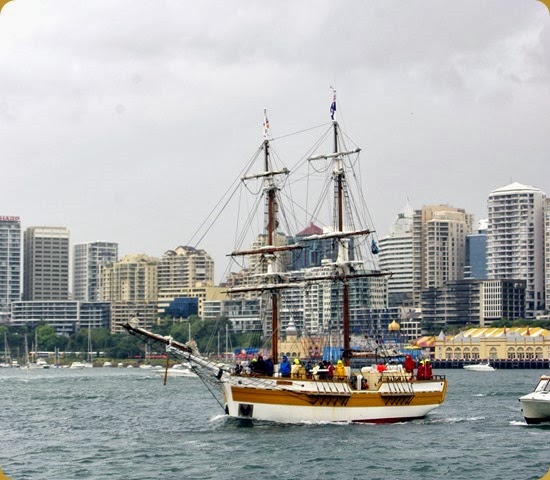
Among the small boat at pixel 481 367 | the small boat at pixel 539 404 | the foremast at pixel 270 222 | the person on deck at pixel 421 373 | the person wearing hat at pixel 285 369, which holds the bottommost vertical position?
the small boat at pixel 481 367

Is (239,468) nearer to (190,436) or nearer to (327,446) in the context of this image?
(327,446)

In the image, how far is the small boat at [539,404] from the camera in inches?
2184

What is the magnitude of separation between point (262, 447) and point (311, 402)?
7.65 meters

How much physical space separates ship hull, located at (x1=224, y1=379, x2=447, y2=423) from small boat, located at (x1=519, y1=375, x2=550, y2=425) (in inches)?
227

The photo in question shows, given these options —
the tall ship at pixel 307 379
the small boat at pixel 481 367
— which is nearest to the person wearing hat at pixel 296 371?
the tall ship at pixel 307 379

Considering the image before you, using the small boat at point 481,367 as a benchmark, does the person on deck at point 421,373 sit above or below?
above

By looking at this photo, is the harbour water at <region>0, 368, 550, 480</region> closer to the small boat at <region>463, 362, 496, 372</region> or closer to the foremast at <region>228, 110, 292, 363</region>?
the foremast at <region>228, 110, 292, 363</region>

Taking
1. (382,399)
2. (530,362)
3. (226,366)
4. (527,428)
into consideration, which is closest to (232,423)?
(226,366)

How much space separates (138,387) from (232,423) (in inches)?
2320

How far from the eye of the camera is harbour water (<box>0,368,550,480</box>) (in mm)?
42875

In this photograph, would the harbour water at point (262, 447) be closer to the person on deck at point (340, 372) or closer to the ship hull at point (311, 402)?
the ship hull at point (311, 402)

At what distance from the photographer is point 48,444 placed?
52312mm

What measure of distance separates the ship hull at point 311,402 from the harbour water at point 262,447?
747mm

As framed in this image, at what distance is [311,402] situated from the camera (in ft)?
183
